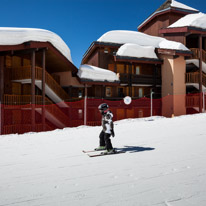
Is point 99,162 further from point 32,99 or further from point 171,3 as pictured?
point 171,3

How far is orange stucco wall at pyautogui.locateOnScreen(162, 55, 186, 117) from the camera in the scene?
19953mm

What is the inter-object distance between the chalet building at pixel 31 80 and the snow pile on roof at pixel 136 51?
5976 mm

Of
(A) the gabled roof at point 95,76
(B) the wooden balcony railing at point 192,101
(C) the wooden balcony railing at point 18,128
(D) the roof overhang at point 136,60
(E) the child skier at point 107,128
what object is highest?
(D) the roof overhang at point 136,60

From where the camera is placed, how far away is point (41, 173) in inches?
166

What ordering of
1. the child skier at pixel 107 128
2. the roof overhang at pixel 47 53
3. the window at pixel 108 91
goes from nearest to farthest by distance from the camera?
the child skier at pixel 107 128
the roof overhang at pixel 47 53
the window at pixel 108 91

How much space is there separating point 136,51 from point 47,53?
10.1 m

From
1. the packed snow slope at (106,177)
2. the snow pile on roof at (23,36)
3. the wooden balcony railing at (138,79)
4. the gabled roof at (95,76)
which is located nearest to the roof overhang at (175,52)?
the wooden balcony railing at (138,79)

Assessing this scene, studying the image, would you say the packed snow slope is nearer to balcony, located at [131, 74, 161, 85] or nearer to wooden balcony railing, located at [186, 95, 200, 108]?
wooden balcony railing, located at [186, 95, 200, 108]

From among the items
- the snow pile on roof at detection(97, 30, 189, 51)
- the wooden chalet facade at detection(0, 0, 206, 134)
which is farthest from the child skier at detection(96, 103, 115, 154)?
the snow pile on roof at detection(97, 30, 189, 51)

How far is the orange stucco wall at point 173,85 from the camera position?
65.5 ft

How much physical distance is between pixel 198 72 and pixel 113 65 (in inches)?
371

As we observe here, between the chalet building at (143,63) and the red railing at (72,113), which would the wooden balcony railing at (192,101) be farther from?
the chalet building at (143,63)

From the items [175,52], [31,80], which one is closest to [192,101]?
[175,52]

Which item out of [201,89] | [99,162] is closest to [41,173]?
[99,162]
